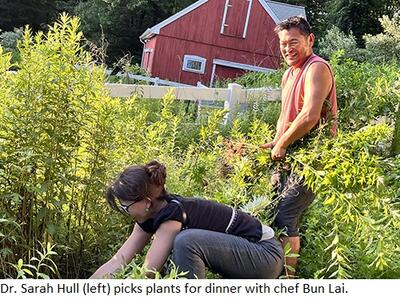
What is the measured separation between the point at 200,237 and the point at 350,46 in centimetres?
1840

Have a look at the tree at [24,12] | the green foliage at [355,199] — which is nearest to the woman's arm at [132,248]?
the green foliage at [355,199]

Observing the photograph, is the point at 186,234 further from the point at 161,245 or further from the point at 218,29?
the point at 218,29

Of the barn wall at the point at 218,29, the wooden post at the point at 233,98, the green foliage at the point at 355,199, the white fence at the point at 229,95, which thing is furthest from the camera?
the barn wall at the point at 218,29

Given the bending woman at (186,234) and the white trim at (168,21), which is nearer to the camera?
the bending woman at (186,234)

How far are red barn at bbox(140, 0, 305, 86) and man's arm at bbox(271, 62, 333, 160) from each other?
Result: 18621mm

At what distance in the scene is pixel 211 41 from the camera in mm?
22203

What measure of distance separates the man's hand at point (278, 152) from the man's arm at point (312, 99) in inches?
2.8

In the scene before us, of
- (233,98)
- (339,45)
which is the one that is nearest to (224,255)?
(233,98)

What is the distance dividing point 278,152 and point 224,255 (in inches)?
27.7

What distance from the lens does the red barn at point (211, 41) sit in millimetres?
21625

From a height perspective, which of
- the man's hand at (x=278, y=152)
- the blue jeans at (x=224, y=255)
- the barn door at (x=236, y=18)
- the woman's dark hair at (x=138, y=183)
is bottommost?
the blue jeans at (x=224, y=255)

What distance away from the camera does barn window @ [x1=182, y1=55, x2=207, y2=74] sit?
21.7m

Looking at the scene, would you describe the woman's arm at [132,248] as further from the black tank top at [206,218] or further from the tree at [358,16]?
the tree at [358,16]

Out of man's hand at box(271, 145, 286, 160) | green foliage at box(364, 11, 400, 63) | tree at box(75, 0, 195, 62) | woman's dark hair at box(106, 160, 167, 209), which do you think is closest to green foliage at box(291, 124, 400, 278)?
man's hand at box(271, 145, 286, 160)
